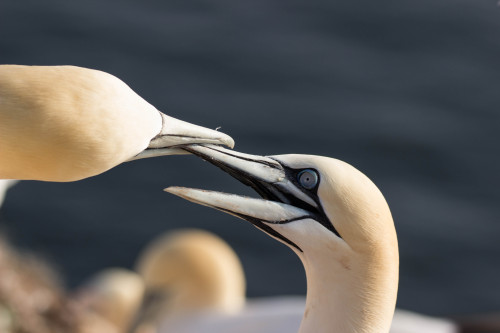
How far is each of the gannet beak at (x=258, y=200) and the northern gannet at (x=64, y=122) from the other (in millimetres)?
353

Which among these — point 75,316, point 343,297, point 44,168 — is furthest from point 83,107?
point 75,316

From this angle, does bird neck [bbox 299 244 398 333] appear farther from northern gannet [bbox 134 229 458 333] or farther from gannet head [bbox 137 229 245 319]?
gannet head [bbox 137 229 245 319]

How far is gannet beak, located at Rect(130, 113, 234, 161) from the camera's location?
3.46 meters

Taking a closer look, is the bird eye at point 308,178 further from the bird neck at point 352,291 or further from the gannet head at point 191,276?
the gannet head at point 191,276

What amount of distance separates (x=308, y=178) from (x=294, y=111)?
333 inches

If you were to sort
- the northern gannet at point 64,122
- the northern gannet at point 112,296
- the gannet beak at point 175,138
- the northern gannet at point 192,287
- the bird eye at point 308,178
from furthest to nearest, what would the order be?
the northern gannet at point 112,296 < the northern gannet at point 192,287 < the bird eye at point 308,178 < the gannet beak at point 175,138 < the northern gannet at point 64,122

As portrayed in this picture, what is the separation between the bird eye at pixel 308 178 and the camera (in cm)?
357

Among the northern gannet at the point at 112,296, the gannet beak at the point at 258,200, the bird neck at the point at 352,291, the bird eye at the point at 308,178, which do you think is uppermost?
the bird eye at the point at 308,178

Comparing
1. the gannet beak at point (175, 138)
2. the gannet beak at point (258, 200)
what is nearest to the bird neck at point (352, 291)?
the gannet beak at point (258, 200)

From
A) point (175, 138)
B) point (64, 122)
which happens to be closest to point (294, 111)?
point (175, 138)

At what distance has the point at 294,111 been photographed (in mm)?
12000

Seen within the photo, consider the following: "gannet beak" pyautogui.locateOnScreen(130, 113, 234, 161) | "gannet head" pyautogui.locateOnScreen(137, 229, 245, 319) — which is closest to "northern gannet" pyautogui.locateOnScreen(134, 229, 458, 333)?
"gannet head" pyautogui.locateOnScreen(137, 229, 245, 319)

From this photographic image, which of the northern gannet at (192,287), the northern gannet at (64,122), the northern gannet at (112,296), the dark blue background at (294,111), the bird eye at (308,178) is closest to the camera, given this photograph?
the northern gannet at (64,122)

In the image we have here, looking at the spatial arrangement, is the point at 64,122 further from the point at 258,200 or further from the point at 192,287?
the point at 192,287
